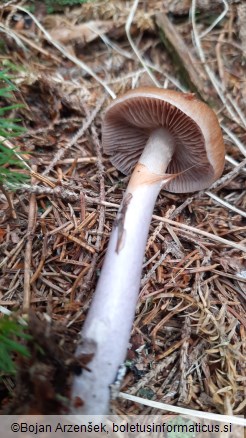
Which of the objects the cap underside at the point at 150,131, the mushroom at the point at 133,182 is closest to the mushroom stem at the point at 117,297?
the mushroom at the point at 133,182

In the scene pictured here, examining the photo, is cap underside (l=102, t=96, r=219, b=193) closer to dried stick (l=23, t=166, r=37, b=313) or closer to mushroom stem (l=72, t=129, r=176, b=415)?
mushroom stem (l=72, t=129, r=176, b=415)

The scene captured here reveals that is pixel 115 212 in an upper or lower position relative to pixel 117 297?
upper

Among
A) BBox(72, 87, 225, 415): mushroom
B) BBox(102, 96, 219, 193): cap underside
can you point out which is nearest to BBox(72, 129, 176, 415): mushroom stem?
BBox(72, 87, 225, 415): mushroom

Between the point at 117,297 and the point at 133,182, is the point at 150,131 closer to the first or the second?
the point at 133,182

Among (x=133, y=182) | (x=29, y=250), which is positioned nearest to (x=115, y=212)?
(x=133, y=182)

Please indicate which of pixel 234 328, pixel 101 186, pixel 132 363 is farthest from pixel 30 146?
pixel 234 328

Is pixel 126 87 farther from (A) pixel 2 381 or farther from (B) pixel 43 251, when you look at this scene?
(A) pixel 2 381

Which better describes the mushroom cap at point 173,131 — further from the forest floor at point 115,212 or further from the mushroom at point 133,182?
the forest floor at point 115,212

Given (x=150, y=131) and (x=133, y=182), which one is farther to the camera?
(x=150, y=131)
